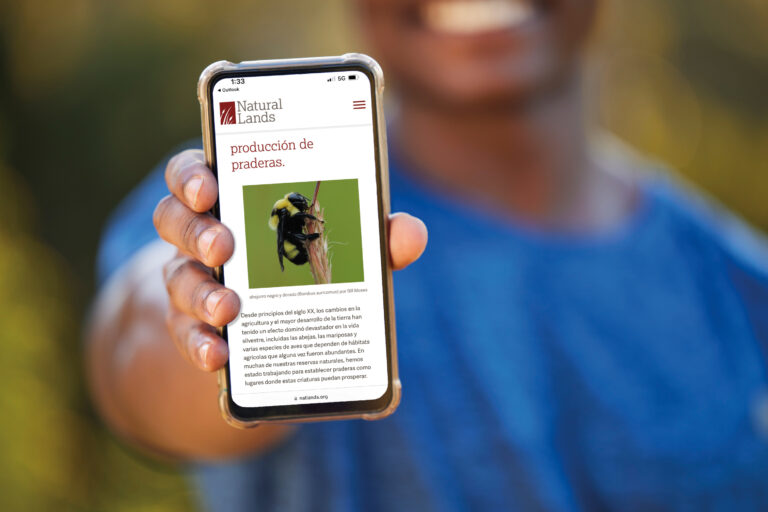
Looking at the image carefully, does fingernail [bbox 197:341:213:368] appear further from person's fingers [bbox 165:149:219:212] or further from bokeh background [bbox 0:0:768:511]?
bokeh background [bbox 0:0:768:511]

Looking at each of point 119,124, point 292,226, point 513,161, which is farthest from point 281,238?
point 119,124

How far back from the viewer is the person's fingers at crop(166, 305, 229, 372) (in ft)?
2.52

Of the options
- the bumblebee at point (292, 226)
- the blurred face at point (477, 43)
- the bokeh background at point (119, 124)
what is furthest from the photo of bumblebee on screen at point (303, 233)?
the bokeh background at point (119, 124)

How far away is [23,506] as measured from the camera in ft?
8.43

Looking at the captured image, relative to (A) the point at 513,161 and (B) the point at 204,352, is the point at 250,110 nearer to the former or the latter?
(B) the point at 204,352

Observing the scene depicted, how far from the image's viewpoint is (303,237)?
834mm

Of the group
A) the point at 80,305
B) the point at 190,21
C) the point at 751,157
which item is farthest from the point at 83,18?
the point at 751,157

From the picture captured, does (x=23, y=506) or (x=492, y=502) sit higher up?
(x=492, y=502)

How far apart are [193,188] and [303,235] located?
135mm

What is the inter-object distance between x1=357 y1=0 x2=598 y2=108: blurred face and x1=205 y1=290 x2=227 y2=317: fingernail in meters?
0.89

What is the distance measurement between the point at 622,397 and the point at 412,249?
31.6 inches

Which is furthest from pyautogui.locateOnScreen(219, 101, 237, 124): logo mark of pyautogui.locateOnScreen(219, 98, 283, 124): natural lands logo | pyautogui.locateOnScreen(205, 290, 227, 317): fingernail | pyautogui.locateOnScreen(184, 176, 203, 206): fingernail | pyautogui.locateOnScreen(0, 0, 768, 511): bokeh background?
pyautogui.locateOnScreen(0, 0, 768, 511): bokeh background

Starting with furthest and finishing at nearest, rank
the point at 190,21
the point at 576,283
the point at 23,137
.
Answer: the point at 190,21 < the point at 23,137 < the point at 576,283

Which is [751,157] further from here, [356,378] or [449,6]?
[356,378]
